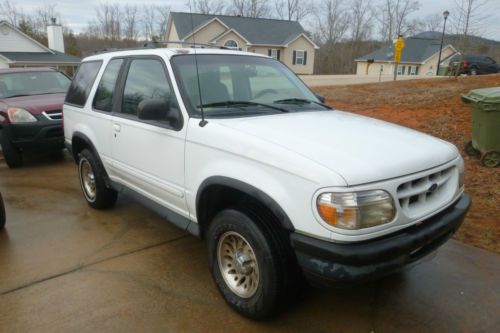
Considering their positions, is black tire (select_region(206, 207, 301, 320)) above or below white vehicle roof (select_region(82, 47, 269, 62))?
below

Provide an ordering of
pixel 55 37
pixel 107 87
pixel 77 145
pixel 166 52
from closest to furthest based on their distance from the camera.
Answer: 1. pixel 166 52
2. pixel 107 87
3. pixel 77 145
4. pixel 55 37

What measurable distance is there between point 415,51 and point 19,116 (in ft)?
175

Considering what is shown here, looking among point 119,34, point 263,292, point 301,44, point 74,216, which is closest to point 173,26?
point 301,44

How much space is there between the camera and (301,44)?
140ft

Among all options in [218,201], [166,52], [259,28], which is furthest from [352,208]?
[259,28]

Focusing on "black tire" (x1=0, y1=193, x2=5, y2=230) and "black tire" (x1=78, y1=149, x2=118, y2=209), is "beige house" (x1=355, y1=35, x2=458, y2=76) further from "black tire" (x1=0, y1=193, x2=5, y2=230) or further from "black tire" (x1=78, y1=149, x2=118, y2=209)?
"black tire" (x1=0, y1=193, x2=5, y2=230)

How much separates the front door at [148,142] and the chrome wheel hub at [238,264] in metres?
0.55

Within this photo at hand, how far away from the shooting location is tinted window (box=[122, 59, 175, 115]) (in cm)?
349

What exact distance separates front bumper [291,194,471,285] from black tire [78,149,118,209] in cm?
302

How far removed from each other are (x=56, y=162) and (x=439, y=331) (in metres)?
7.07

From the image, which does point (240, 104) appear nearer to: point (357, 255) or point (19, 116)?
point (357, 255)

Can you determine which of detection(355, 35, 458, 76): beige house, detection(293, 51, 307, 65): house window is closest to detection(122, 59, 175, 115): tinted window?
detection(293, 51, 307, 65): house window

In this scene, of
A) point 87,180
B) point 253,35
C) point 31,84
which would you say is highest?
point 253,35

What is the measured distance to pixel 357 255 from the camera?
2234mm
